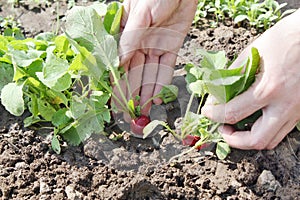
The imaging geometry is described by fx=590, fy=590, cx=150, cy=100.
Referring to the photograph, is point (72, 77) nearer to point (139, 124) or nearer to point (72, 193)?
point (139, 124)

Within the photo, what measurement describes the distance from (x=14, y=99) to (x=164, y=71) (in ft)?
1.90

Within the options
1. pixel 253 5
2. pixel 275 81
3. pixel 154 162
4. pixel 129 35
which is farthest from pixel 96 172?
pixel 253 5

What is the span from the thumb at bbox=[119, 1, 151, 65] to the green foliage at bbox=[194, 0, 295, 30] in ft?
1.73

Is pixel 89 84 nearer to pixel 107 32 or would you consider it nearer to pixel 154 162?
pixel 107 32

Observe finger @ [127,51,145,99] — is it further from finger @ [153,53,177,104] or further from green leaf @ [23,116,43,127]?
green leaf @ [23,116,43,127]

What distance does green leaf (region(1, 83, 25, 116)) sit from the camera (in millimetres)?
1964

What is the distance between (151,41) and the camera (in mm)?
2215

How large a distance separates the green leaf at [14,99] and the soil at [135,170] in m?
0.15

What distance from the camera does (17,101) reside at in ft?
6.44

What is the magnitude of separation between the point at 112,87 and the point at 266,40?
57cm

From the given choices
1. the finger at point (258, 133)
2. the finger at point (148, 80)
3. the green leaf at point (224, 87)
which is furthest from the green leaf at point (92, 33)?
the finger at point (258, 133)

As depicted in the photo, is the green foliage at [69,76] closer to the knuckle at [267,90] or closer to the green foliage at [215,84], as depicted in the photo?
the green foliage at [215,84]

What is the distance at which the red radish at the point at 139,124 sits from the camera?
6.86 feet

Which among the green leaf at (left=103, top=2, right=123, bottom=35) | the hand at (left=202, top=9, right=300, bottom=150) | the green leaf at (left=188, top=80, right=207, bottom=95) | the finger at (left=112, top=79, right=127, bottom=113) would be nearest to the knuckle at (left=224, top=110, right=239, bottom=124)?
the hand at (left=202, top=9, right=300, bottom=150)
